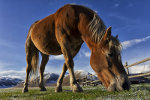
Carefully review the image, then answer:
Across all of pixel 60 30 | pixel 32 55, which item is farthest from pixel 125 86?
pixel 32 55

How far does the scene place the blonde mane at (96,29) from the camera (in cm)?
294

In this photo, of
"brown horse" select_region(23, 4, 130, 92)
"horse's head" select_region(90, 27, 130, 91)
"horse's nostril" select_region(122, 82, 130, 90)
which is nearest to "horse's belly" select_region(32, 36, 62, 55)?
"brown horse" select_region(23, 4, 130, 92)

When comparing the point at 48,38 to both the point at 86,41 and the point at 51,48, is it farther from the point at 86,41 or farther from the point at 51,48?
the point at 86,41

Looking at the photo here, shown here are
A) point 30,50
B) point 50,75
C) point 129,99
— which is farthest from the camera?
point 50,75

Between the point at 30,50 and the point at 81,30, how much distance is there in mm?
3286

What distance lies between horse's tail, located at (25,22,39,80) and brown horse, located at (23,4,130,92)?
81 cm

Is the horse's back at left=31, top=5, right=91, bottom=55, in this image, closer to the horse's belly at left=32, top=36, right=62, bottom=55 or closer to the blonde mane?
the horse's belly at left=32, top=36, right=62, bottom=55

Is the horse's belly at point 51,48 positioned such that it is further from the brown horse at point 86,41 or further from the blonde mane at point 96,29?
the blonde mane at point 96,29

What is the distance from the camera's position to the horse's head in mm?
2510

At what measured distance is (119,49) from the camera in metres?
2.64

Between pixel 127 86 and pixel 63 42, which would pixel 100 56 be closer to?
pixel 127 86

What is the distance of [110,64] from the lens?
2.64m

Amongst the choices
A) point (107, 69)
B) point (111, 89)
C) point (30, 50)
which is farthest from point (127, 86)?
point (30, 50)

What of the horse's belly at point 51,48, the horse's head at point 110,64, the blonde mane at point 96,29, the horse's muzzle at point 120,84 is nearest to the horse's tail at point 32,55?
the horse's belly at point 51,48
